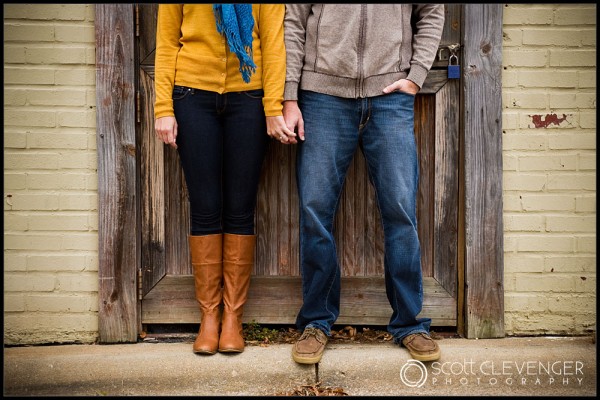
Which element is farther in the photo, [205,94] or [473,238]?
[473,238]

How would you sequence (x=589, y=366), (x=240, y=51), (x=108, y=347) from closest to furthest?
(x=240, y=51) → (x=589, y=366) → (x=108, y=347)

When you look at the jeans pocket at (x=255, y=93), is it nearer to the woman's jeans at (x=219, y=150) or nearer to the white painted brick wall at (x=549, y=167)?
the woman's jeans at (x=219, y=150)

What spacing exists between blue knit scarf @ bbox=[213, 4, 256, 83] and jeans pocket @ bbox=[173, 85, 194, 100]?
0.26 meters

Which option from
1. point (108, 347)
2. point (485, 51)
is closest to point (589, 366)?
point (485, 51)

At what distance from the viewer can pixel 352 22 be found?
8.57 ft

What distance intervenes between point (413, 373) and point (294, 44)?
5.19ft

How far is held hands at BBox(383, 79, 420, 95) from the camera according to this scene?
2.63 m

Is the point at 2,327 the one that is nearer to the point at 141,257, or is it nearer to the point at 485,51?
the point at 141,257

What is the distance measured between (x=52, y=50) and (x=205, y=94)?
2.89 ft

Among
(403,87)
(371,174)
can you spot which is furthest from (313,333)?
(403,87)

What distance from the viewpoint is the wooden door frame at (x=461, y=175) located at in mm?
2943

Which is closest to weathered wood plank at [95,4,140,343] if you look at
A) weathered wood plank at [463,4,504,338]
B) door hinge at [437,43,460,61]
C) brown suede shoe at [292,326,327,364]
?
brown suede shoe at [292,326,327,364]

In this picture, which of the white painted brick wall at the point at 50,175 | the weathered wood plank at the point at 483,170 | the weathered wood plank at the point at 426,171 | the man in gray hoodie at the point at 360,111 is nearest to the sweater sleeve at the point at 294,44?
the man in gray hoodie at the point at 360,111

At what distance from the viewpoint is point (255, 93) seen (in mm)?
2695
